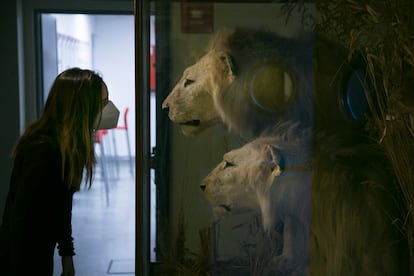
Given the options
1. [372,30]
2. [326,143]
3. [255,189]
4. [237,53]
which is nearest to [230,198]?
[255,189]

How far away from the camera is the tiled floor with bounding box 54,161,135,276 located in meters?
3.87

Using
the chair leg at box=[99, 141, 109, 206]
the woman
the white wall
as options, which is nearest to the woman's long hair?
the woman

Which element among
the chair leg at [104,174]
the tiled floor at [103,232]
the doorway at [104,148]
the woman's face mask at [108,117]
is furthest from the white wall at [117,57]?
the woman's face mask at [108,117]

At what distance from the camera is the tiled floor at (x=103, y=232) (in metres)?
3.87

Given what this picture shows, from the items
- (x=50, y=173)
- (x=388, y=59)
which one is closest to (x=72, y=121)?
(x=50, y=173)

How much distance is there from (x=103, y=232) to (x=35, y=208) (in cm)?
307

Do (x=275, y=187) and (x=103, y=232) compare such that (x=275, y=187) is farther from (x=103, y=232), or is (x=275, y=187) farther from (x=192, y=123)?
(x=103, y=232)

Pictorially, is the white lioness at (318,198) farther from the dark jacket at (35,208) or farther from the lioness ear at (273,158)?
the dark jacket at (35,208)

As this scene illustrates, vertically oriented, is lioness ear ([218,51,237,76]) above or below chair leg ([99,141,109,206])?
above

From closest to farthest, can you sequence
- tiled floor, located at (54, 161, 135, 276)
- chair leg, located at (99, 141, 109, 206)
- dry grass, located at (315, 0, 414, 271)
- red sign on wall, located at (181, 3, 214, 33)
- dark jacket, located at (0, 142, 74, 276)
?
1. dark jacket, located at (0, 142, 74, 276)
2. dry grass, located at (315, 0, 414, 271)
3. red sign on wall, located at (181, 3, 214, 33)
4. tiled floor, located at (54, 161, 135, 276)
5. chair leg, located at (99, 141, 109, 206)

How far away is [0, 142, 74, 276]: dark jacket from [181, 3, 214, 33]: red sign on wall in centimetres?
75

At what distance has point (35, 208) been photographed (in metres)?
1.67

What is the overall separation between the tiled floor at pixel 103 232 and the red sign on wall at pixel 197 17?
212 cm

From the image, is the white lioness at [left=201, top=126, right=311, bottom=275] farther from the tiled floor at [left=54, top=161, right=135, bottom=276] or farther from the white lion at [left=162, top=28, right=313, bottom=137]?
the tiled floor at [left=54, top=161, right=135, bottom=276]
